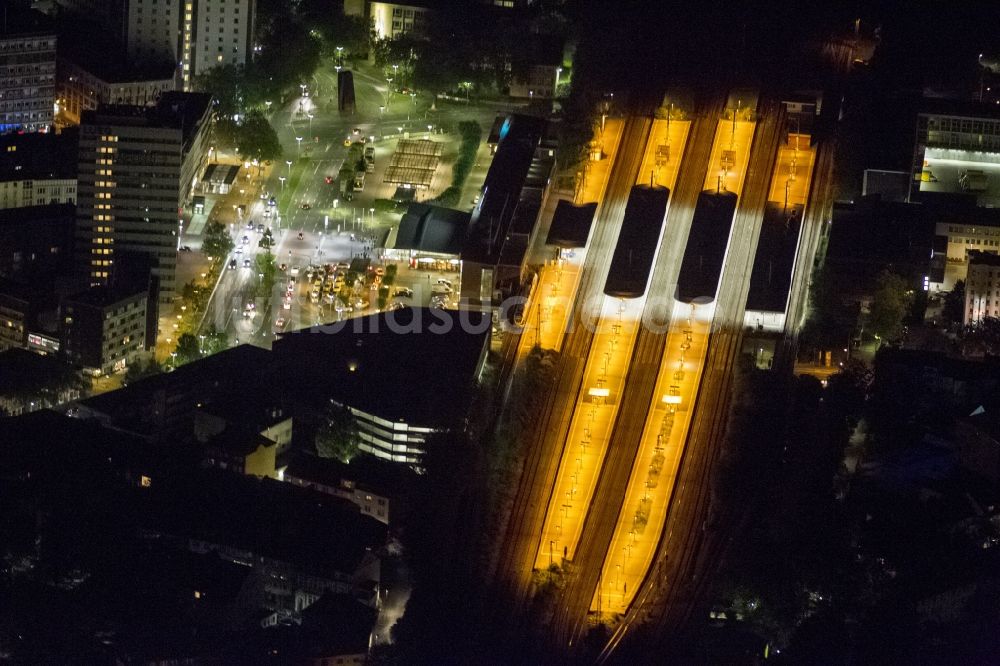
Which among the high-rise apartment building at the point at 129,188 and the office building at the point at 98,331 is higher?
the high-rise apartment building at the point at 129,188

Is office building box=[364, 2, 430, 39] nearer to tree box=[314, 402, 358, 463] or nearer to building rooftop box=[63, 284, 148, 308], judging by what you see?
building rooftop box=[63, 284, 148, 308]

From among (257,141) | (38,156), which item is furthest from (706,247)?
(38,156)

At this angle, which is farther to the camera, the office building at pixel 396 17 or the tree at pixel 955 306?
the office building at pixel 396 17

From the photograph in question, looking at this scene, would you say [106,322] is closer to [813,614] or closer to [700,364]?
[700,364]

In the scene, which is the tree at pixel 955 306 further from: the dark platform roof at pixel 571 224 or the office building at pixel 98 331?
the office building at pixel 98 331

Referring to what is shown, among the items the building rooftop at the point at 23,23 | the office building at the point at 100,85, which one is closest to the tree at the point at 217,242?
the office building at the point at 100,85

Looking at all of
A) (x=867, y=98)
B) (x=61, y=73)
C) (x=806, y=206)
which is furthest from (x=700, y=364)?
(x=61, y=73)

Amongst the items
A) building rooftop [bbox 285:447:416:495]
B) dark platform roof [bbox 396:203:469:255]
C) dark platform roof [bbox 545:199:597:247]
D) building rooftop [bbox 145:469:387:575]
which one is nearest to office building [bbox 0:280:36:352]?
dark platform roof [bbox 396:203:469:255]
